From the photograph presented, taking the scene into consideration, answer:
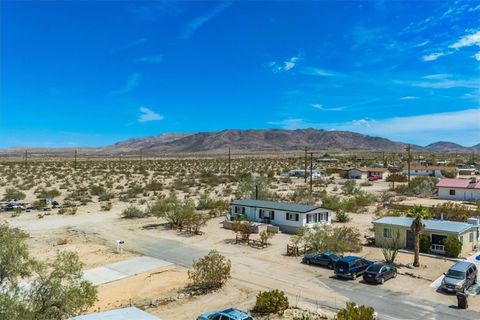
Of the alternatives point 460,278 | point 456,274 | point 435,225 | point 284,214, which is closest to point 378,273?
point 456,274

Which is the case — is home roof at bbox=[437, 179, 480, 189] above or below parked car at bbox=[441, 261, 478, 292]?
above

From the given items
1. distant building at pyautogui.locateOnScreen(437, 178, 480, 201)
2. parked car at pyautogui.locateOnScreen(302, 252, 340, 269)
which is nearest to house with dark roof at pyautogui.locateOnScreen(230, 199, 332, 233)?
parked car at pyautogui.locateOnScreen(302, 252, 340, 269)

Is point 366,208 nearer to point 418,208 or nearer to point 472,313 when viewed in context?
point 418,208

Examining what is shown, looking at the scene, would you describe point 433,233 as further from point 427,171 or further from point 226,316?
point 427,171

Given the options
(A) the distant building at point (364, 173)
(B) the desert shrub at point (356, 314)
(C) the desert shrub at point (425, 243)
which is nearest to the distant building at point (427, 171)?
(A) the distant building at point (364, 173)

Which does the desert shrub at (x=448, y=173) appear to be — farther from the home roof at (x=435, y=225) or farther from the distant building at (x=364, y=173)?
the home roof at (x=435, y=225)

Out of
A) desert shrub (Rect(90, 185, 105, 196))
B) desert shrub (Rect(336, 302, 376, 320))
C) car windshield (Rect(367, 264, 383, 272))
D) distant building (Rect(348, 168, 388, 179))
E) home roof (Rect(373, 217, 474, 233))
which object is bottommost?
car windshield (Rect(367, 264, 383, 272))

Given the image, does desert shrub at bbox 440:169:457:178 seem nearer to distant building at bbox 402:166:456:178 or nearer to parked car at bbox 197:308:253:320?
distant building at bbox 402:166:456:178
